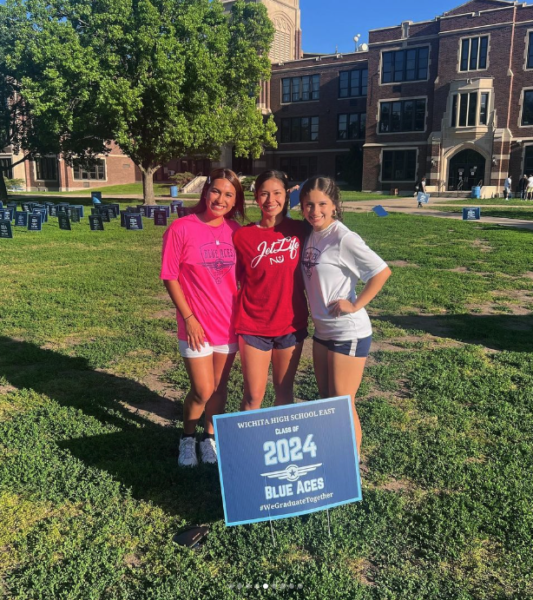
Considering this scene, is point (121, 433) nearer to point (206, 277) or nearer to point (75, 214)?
point (206, 277)

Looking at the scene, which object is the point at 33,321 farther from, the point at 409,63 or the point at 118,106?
the point at 409,63

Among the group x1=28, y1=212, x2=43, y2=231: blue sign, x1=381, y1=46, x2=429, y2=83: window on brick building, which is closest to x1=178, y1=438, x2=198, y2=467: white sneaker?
x1=28, y1=212, x2=43, y2=231: blue sign

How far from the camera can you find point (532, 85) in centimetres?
3831

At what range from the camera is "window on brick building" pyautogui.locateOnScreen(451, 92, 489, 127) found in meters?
39.4

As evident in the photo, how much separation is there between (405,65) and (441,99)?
15.1ft

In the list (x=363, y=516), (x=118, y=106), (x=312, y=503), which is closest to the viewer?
(x=312, y=503)

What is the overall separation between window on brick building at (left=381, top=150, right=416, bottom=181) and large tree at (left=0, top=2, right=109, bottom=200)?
24656mm

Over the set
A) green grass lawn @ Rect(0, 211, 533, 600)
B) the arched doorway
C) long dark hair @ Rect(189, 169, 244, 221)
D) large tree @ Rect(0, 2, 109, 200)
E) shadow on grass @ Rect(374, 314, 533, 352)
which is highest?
large tree @ Rect(0, 2, 109, 200)

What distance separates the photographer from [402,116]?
4397 centimetres

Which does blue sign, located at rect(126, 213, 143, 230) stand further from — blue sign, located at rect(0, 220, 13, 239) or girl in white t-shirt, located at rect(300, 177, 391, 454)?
girl in white t-shirt, located at rect(300, 177, 391, 454)

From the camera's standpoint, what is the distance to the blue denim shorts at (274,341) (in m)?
3.33

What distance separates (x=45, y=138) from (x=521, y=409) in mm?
28595

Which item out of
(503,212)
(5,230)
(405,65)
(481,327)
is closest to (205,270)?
(481,327)

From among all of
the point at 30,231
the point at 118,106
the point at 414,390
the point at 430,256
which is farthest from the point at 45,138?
the point at 414,390
